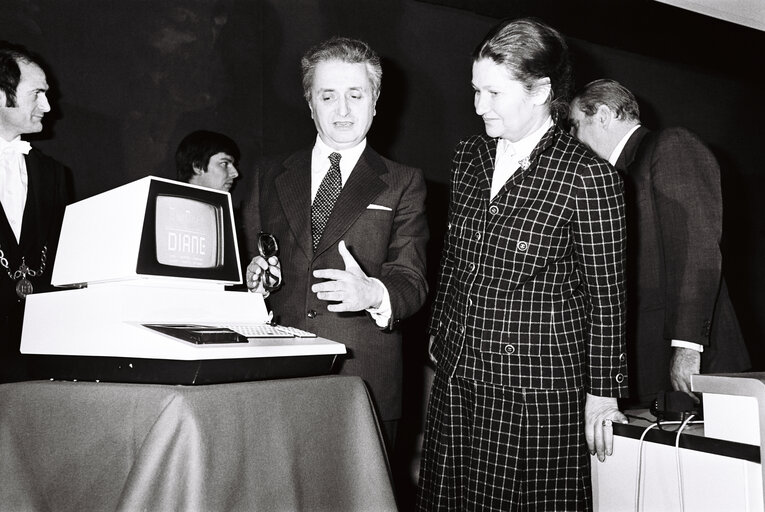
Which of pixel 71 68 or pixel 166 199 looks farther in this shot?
pixel 71 68

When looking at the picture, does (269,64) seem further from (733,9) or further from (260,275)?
(733,9)

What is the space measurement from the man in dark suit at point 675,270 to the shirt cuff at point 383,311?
1070 mm

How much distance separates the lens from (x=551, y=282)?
1.66 meters

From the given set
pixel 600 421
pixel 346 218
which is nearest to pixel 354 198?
pixel 346 218

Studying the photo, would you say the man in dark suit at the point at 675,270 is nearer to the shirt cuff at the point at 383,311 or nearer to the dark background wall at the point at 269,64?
the shirt cuff at the point at 383,311

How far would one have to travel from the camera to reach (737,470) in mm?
1543

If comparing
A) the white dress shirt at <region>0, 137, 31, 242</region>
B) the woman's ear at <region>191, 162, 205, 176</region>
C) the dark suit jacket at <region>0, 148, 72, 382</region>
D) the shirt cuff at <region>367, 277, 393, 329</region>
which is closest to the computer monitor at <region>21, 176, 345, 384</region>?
the shirt cuff at <region>367, 277, 393, 329</region>

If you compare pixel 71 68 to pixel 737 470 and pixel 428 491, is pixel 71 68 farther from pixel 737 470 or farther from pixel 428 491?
pixel 737 470

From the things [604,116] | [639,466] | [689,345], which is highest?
[604,116]

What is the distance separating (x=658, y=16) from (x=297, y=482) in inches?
163

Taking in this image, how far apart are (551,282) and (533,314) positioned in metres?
0.09

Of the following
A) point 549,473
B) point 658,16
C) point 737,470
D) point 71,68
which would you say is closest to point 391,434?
point 549,473

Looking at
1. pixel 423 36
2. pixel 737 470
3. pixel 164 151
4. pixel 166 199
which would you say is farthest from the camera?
pixel 423 36

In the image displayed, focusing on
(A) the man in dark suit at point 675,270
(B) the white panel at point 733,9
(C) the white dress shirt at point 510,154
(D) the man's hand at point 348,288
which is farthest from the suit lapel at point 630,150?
(B) the white panel at point 733,9
